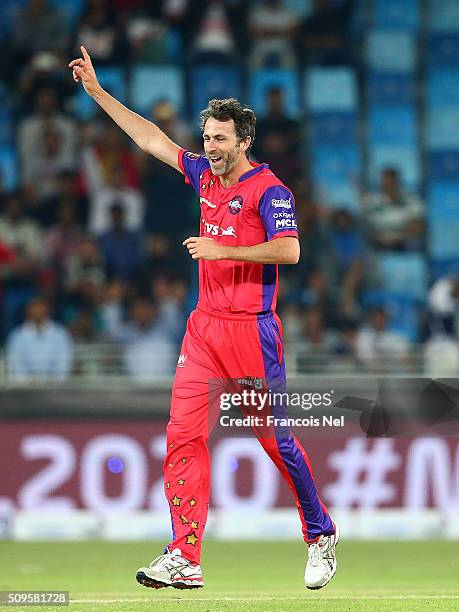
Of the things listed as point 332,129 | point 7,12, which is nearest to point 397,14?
point 332,129

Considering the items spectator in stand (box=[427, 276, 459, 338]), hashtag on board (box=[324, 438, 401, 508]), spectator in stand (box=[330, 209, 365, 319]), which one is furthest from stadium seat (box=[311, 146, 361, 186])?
hashtag on board (box=[324, 438, 401, 508])

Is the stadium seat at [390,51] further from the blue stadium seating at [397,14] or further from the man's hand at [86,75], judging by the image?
the man's hand at [86,75]

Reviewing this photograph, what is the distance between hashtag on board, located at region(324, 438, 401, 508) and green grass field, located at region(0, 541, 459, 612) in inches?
14.0

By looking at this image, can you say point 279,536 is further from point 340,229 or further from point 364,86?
point 364,86

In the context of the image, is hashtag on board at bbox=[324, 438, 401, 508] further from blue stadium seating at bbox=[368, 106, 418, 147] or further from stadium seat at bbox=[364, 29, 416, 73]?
stadium seat at bbox=[364, 29, 416, 73]

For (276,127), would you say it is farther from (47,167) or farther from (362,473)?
(362,473)

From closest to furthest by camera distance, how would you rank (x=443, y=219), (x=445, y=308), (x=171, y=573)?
(x=171, y=573), (x=445, y=308), (x=443, y=219)

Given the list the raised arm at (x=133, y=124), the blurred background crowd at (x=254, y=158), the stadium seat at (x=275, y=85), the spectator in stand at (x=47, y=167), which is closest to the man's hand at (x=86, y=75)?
the raised arm at (x=133, y=124)

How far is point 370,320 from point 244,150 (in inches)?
270

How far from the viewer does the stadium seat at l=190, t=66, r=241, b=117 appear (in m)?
15.6

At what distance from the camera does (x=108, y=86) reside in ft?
50.2

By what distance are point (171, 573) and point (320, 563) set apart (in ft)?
2.63

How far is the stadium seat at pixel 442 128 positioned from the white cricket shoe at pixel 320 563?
32.3ft

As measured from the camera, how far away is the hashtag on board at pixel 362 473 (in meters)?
10.5
